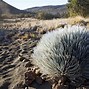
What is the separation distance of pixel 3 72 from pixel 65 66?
2545 mm

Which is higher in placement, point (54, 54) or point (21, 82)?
point (54, 54)

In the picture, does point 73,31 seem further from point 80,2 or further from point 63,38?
point 80,2

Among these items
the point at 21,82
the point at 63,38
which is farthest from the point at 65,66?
the point at 21,82

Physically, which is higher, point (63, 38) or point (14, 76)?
point (63, 38)

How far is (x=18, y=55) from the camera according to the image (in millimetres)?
10516

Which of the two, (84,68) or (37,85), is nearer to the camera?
(84,68)

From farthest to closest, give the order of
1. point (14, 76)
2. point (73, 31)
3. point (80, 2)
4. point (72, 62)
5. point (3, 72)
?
point (80, 2) → point (3, 72) → point (14, 76) → point (73, 31) → point (72, 62)

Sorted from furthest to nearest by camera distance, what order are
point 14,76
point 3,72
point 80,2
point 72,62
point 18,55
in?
point 80,2 → point 18,55 → point 3,72 → point 14,76 → point 72,62

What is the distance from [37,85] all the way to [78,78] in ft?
3.67

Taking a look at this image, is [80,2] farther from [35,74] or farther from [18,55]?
[35,74]

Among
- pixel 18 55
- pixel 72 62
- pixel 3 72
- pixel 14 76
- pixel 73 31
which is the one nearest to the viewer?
pixel 72 62

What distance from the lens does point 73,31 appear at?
8281mm

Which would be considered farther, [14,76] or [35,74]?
[14,76]

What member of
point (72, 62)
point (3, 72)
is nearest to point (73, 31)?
point (72, 62)
